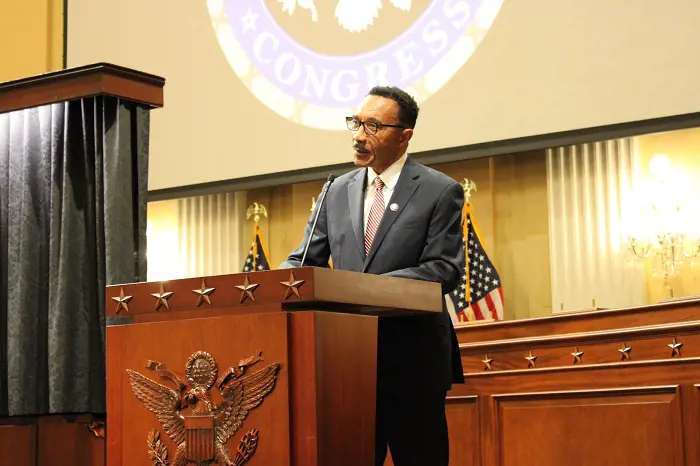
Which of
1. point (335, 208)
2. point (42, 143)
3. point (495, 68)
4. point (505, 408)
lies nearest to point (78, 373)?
point (42, 143)

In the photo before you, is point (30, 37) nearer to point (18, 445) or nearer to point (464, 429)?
point (18, 445)

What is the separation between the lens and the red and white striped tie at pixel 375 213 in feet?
8.55

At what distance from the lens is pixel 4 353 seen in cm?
337

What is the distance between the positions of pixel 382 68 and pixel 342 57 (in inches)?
11.9

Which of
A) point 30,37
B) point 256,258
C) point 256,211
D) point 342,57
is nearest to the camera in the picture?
point 342,57

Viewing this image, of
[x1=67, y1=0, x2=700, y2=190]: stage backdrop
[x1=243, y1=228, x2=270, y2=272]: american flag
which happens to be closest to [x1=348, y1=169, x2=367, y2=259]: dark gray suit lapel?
[x1=67, y1=0, x2=700, y2=190]: stage backdrop

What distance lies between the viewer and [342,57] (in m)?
6.13

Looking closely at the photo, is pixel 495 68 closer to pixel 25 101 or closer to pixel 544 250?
pixel 544 250

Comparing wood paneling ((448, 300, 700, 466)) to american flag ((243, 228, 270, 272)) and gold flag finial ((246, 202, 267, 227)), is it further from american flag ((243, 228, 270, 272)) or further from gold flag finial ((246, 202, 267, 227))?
gold flag finial ((246, 202, 267, 227))

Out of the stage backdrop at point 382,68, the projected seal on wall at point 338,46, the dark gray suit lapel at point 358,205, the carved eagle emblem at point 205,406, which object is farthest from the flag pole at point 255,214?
the carved eagle emblem at point 205,406

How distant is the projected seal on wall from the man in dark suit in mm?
3273

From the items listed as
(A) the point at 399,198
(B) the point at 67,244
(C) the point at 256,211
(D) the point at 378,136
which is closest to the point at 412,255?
(A) the point at 399,198

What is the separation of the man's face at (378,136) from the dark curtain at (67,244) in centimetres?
96

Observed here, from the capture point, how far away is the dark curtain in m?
3.20
